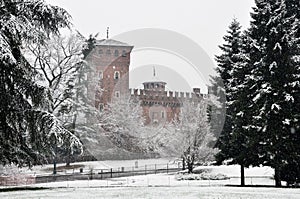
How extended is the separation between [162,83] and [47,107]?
79627 mm

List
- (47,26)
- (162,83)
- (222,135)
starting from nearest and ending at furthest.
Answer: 1. (47,26)
2. (222,135)
3. (162,83)

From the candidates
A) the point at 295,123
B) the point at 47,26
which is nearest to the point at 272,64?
the point at 295,123

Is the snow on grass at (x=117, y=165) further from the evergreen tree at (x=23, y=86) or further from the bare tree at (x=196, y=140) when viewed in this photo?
the evergreen tree at (x=23, y=86)

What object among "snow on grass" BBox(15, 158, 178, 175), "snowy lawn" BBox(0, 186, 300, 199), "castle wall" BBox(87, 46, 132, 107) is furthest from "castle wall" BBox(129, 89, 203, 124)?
"snowy lawn" BBox(0, 186, 300, 199)

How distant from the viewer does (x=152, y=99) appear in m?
75.9

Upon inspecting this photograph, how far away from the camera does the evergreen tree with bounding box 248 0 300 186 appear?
20141 mm

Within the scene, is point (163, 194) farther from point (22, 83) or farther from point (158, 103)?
point (158, 103)

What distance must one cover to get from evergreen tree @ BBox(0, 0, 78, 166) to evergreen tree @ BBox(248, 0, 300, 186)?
42.9 feet

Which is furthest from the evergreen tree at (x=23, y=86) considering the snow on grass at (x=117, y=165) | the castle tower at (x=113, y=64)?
the castle tower at (x=113, y=64)

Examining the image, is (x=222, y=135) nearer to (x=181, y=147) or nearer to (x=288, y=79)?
(x=288, y=79)

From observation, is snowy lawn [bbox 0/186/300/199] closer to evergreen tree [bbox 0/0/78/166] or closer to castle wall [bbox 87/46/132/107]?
evergreen tree [bbox 0/0/78/166]

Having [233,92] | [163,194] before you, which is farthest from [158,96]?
[163,194]

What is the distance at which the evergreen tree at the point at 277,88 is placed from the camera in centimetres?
2014

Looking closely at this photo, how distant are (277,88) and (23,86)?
14391mm
